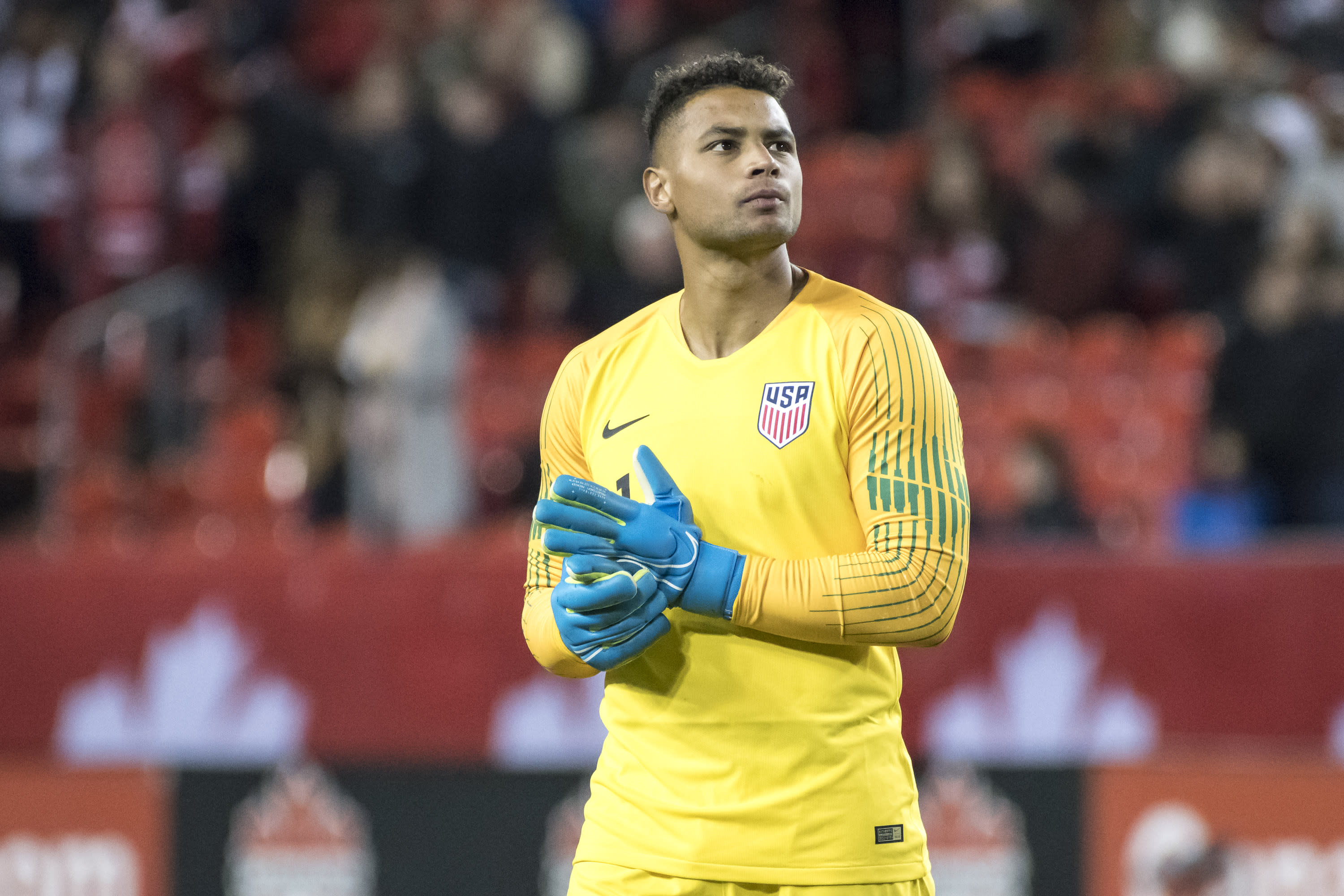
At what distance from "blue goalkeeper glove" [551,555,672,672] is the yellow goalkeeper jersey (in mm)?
163

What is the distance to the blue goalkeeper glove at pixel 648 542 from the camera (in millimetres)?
2949

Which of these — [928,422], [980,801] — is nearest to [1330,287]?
[980,801]

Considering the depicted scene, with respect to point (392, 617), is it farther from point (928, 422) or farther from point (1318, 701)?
point (928, 422)

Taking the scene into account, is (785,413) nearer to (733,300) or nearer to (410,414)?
(733,300)

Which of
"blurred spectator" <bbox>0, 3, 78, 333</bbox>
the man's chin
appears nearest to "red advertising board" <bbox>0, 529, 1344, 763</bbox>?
the man's chin

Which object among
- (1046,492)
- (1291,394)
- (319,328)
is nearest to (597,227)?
(319,328)

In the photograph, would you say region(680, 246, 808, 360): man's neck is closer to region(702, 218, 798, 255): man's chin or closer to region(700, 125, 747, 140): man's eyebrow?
region(702, 218, 798, 255): man's chin

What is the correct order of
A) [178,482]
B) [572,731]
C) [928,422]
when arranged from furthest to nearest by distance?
1. [178,482]
2. [572,731]
3. [928,422]

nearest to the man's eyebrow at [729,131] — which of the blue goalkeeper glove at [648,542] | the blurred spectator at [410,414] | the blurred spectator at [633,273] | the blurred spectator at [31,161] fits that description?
the blue goalkeeper glove at [648,542]

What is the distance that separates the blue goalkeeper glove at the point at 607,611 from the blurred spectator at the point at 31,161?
30.2ft

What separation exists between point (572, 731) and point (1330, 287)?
12.2ft

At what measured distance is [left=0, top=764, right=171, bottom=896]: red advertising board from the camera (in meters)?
5.62

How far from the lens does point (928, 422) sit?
10.0 ft

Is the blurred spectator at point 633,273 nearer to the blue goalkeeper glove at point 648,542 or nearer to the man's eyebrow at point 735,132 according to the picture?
the man's eyebrow at point 735,132
